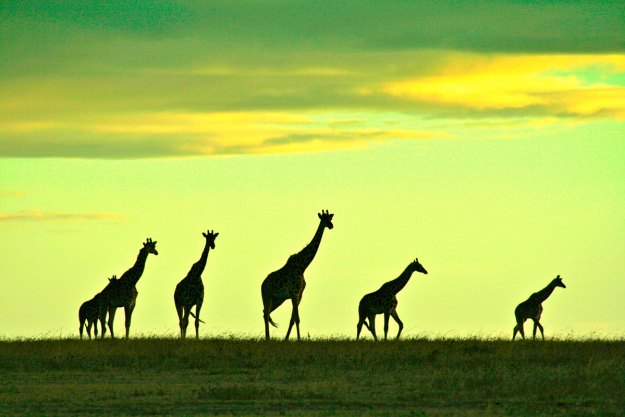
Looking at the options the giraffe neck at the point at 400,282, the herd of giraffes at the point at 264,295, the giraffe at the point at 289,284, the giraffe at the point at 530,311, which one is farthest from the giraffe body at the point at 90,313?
the giraffe at the point at 530,311

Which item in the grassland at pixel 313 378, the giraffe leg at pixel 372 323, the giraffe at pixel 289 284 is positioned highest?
the giraffe at pixel 289 284

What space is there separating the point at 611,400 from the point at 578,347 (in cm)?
858

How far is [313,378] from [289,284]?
10013 mm

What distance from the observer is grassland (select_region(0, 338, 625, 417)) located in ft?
62.3

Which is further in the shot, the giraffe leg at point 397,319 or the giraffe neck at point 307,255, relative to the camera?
the giraffe leg at point 397,319

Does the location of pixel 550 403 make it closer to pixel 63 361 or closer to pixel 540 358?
pixel 540 358

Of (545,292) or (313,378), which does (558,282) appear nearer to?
(545,292)

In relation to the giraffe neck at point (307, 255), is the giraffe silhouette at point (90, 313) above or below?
below

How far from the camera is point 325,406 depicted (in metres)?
19.0

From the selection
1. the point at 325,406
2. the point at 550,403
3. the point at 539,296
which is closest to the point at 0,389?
the point at 325,406

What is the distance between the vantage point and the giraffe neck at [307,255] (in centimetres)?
3294

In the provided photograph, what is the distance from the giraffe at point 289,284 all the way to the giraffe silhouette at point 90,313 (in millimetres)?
4145

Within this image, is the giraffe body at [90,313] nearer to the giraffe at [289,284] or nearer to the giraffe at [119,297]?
the giraffe at [119,297]

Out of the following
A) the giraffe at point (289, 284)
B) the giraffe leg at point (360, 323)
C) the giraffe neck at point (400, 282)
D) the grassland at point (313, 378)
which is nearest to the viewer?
the grassland at point (313, 378)
